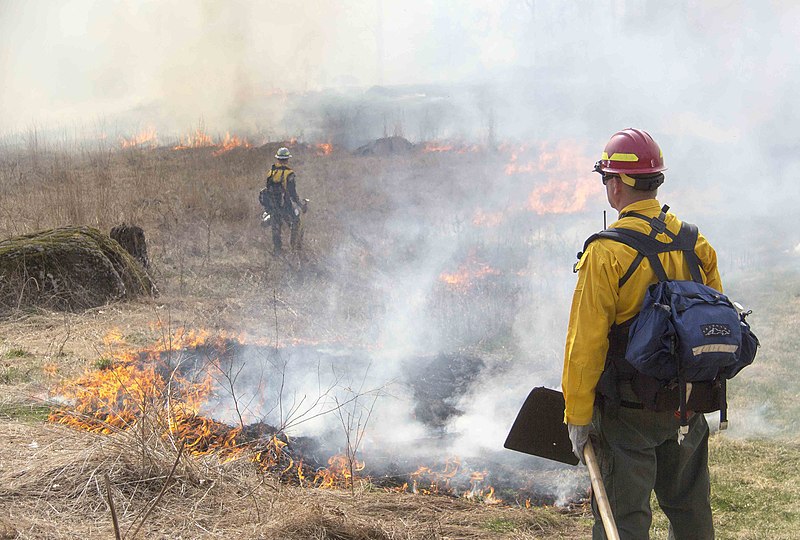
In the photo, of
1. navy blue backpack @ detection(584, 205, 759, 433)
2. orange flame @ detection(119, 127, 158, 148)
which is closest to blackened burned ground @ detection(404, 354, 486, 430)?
navy blue backpack @ detection(584, 205, 759, 433)

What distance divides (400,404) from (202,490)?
8.80ft

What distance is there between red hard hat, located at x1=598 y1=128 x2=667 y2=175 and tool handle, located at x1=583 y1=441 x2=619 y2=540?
116 centimetres

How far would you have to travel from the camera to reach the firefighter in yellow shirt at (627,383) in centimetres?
272

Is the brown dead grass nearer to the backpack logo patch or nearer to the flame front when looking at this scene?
the flame front

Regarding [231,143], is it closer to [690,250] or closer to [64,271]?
[64,271]

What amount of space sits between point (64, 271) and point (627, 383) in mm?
7436

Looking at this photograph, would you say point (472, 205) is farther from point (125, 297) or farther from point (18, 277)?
point (18, 277)

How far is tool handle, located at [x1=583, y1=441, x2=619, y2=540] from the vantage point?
2.49 m

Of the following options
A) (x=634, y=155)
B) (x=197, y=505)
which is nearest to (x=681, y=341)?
(x=634, y=155)

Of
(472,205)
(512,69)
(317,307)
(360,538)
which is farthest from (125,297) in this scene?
(512,69)

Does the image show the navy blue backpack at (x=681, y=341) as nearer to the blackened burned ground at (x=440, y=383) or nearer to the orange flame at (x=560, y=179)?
the blackened burned ground at (x=440, y=383)

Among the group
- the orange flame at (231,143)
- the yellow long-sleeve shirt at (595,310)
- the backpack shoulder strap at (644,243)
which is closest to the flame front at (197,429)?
the yellow long-sleeve shirt at (595,310)

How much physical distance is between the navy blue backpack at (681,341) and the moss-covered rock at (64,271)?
687 cm

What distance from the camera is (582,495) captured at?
4641 mm
